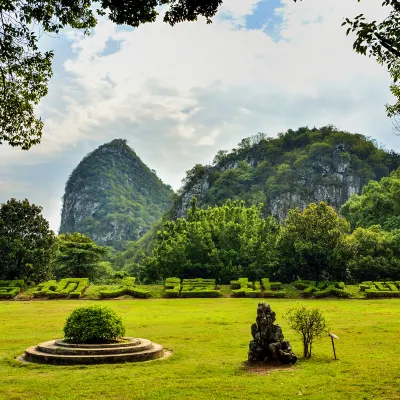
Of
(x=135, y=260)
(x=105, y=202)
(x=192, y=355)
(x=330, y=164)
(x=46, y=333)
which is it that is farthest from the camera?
(x=105, y=202)

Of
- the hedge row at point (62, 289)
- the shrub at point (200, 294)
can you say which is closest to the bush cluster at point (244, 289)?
the shrub at point (200, 294)

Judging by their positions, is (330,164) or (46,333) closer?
(46,333)

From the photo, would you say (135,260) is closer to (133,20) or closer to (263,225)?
(263,225)

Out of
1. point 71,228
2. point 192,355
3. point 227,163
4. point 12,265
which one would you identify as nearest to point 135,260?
point 227,163

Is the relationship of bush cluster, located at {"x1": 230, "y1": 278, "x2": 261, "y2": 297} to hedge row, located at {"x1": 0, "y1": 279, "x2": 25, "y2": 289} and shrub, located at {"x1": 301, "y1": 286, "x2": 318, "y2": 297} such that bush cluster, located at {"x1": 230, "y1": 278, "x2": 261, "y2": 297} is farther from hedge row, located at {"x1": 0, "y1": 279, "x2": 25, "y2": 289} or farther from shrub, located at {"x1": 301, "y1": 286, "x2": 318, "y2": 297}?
hedge row, located at {"x1": 0, "y1": 279, "x2": 25, "y2": 289}

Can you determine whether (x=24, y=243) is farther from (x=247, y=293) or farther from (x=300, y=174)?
(x=300, y=174)

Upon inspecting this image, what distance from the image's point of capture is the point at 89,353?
12586 mm

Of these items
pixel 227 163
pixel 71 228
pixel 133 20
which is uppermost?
pixel 227 163

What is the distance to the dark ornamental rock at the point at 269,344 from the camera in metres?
12.2

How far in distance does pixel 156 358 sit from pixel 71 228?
150601 mm

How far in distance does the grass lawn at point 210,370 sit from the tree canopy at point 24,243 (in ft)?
63.2

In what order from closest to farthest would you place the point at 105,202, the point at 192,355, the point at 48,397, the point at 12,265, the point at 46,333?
the point at 48,397, the point at 192,355, the point at 46,333, the point at 12,265, the point at 105,202

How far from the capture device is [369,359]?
1268 centimetres

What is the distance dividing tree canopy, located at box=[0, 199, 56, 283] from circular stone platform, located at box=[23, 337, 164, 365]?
96.3 ft
